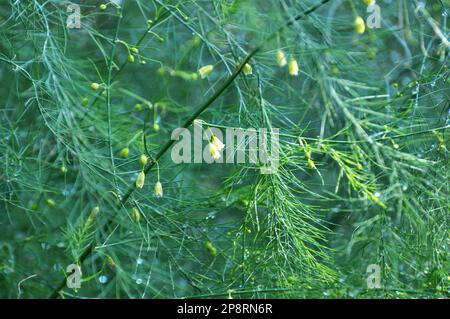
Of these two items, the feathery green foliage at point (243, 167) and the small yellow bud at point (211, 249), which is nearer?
the feathery green foliage at point (243, 167)

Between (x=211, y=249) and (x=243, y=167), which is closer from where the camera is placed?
(x=243, y=167)

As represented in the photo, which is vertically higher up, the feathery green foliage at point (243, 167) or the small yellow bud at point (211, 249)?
the feathery green foliage at point (243, 167)

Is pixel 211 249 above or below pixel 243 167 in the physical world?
below

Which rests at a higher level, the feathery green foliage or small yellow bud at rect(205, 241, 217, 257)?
the feathery green foliage

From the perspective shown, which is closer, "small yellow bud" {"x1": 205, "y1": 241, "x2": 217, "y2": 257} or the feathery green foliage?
the feathery green foliage

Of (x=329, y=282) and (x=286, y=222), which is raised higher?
(x=286, y=222)

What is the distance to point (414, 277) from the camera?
5.52 feet

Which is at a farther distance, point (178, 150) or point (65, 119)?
point (178, 150)

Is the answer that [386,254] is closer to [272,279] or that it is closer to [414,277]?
[414,277]
